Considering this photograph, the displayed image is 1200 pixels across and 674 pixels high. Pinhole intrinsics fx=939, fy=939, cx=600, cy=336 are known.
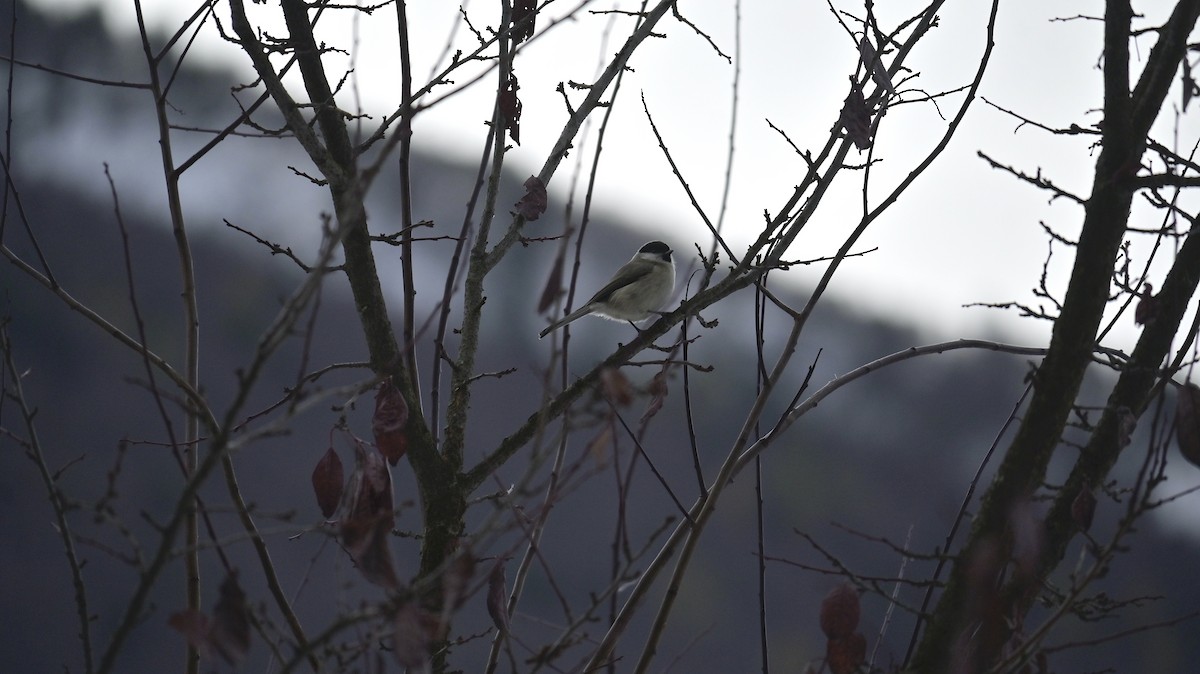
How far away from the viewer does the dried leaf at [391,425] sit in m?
1.96

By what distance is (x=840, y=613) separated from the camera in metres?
1.69

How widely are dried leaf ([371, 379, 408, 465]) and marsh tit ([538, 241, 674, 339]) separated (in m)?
3.29

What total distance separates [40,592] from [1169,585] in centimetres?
2077

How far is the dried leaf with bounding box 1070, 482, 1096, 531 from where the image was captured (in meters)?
1.84

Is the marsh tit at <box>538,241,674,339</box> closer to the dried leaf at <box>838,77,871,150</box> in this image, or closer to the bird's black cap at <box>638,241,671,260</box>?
the bird's black cap at <box>638,241,671,260</box>

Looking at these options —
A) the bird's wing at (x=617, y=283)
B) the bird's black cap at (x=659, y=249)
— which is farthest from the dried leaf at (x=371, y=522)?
the bird's black cap at (x=659, y=249)

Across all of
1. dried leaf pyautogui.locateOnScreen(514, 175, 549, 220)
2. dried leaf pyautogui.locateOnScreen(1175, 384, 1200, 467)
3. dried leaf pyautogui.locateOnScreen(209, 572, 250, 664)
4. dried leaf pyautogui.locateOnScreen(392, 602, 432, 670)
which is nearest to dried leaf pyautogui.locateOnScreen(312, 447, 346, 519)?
dried leaf pyautogui.locateOnScreen(209, 572, 250, 664)

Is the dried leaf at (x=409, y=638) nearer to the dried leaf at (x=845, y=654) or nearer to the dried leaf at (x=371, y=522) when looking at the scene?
the dried leaf at (x=371, y=522)

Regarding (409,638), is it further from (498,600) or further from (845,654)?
(845,654)

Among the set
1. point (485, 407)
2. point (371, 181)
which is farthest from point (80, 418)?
point (371, 181)

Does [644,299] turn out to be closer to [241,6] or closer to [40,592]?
[241,6]

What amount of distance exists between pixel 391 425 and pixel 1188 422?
5.15ft

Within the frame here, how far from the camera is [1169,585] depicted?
19234 mm

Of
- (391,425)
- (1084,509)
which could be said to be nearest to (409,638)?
(391,425)
